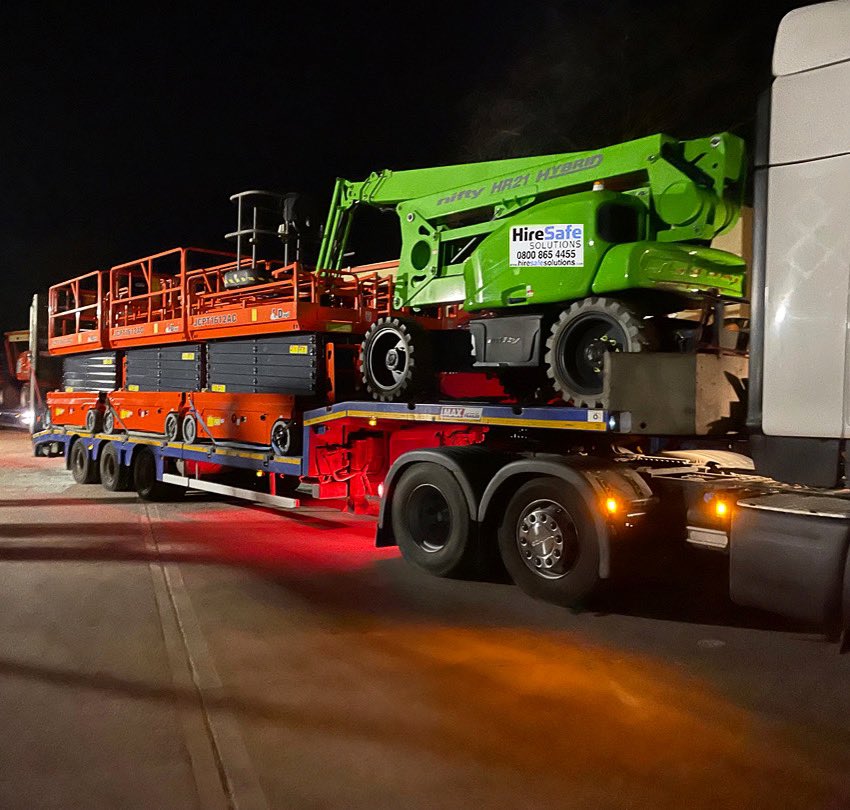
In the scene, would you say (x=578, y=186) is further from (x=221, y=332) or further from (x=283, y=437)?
(x=221, y=332)

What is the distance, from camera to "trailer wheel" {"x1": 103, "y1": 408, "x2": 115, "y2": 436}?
46.5ft

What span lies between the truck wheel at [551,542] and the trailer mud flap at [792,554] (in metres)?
1.11

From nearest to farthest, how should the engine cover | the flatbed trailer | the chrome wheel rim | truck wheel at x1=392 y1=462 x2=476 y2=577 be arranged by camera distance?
Answer: the flatbed trailer
the chrome wheel rim
truck wheel at x1=392 y1=462 x2=476 y2=577
the engine cover

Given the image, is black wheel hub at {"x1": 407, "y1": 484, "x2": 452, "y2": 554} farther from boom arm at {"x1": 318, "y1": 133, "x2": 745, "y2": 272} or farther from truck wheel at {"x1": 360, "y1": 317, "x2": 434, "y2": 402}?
boom arm at {"x1": 318, "y1": 133, "x2": 745, "y2": 272}

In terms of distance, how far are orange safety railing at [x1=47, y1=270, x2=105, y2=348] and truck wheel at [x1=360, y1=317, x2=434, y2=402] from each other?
7.93m

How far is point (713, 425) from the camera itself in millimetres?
5719

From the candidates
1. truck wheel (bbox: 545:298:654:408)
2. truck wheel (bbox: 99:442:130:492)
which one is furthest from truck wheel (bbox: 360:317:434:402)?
truck wheel (bbox: 99:442:130:492)

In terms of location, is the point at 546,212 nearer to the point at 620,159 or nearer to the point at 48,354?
the point at 620,159

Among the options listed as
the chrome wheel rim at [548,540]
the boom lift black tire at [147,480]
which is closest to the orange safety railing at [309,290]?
the boom lift black tire at [147,480]

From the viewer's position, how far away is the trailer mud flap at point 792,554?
179 inches

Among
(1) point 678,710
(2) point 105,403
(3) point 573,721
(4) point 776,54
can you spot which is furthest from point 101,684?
(2) point 105,403

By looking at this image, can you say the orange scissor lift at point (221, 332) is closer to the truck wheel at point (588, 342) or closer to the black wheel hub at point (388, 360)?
the black wheel hub at point (388, 360)

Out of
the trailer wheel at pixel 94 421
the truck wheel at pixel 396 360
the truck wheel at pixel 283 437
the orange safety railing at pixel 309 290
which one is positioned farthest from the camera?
the trailer wheel at pixel 94 421

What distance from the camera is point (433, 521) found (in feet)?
24.6
